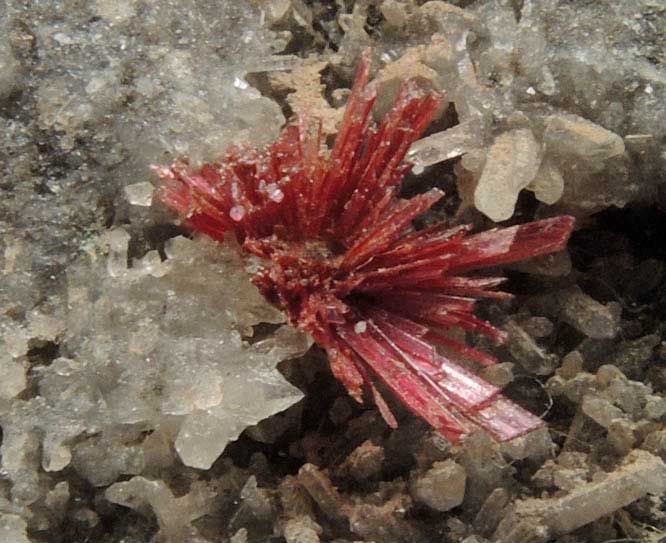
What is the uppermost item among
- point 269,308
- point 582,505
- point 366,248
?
point 366,248

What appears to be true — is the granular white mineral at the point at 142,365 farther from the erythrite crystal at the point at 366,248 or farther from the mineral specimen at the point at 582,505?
the mineral specimen at the point at 582,505

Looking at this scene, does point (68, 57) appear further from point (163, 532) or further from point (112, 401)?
point (163, 532)

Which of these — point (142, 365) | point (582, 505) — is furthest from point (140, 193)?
point (582, 505)

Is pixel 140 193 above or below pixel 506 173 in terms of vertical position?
below

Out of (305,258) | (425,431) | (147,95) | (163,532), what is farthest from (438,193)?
(163,532)

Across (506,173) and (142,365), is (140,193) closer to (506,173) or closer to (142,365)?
(142,365)

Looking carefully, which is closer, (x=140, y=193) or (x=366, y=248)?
(x=366, y=248)

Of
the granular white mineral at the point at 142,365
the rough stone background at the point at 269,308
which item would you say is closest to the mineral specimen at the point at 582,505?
Answer: the rough stone background at the point at 269,308
